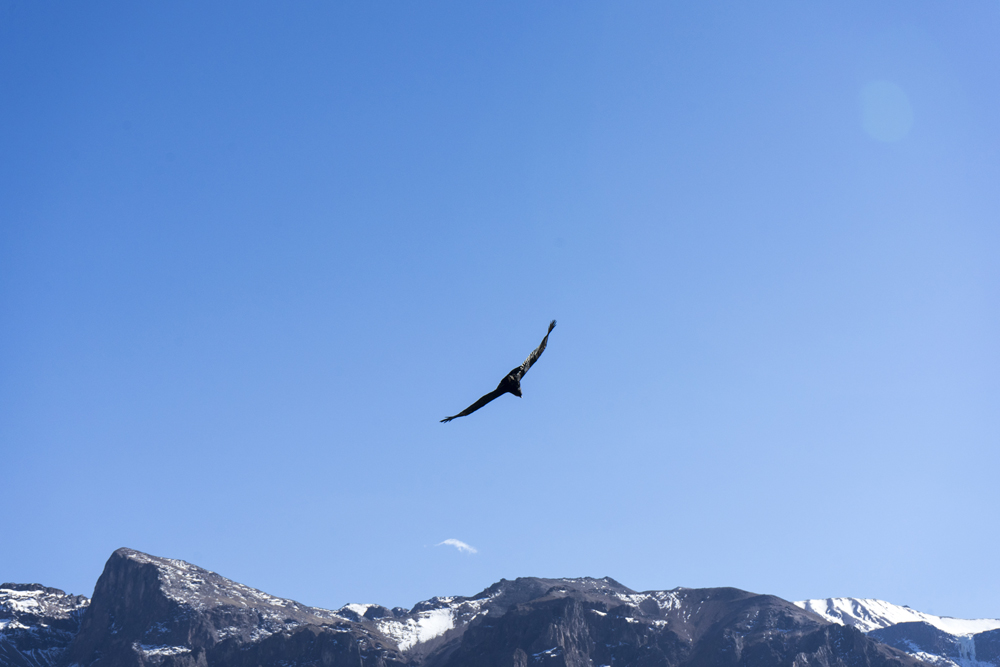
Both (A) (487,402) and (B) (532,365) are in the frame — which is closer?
(A) (487,402)

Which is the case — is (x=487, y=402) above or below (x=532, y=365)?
below

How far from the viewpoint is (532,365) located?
36.6 meters

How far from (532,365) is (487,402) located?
11.3ft

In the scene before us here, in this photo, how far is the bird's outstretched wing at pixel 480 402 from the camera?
32.7 metres

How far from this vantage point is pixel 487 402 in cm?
3394

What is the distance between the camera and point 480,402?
33.4 meters

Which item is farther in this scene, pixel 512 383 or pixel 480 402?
pixel 512 383

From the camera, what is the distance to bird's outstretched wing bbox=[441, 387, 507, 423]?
32.7m
